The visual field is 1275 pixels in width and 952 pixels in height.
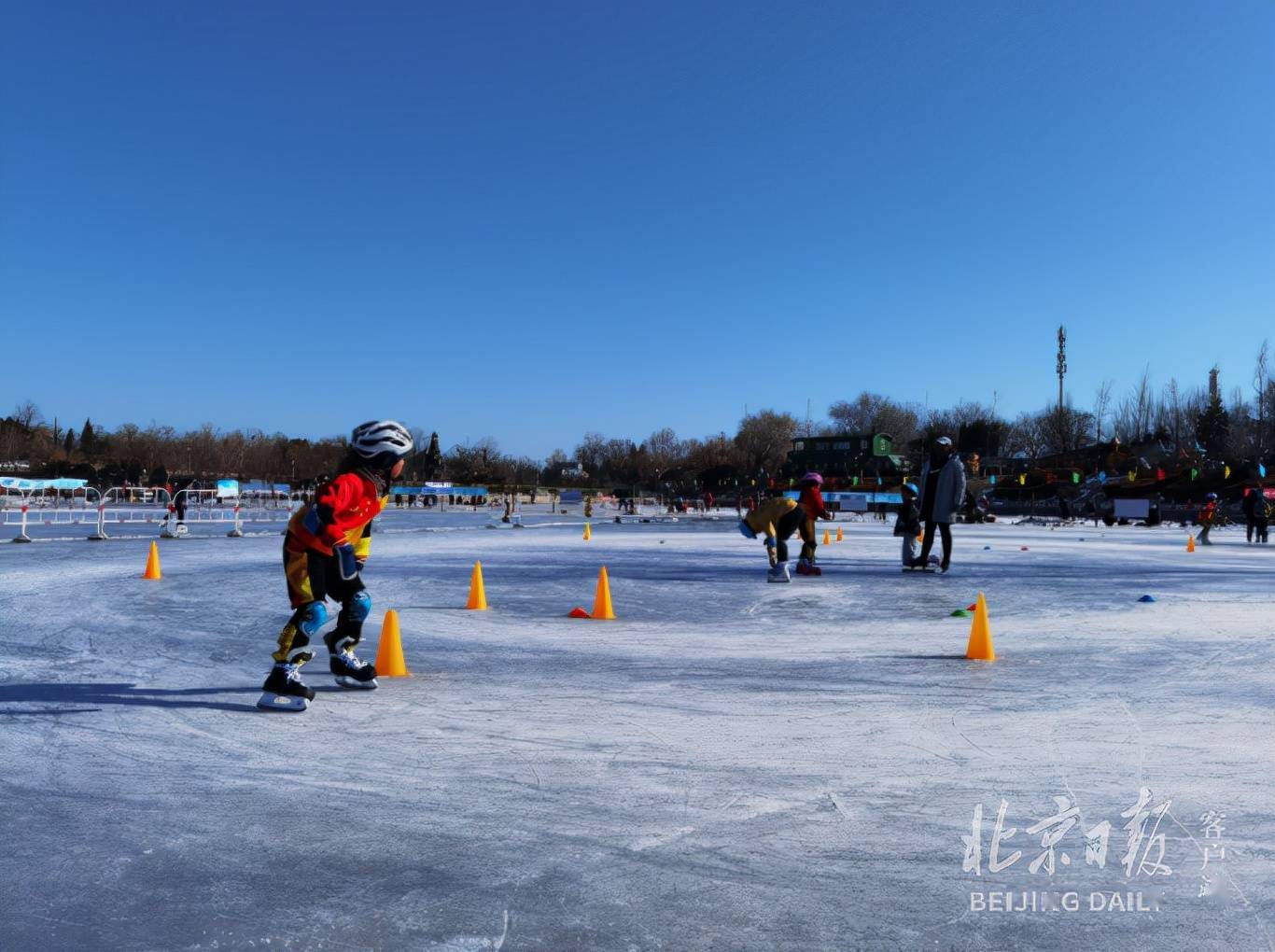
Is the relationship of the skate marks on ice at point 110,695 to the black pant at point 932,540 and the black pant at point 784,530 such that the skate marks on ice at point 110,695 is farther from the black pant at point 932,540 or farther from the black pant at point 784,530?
the black pant at point 932,540

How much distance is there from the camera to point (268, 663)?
731cm

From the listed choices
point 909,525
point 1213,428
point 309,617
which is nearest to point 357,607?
point 309,617

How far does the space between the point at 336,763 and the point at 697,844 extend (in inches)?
81.6

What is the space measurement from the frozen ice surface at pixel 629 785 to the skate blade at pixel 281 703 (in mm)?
120

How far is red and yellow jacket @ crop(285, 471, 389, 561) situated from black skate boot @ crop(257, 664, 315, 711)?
78cm

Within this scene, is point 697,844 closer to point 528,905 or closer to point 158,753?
point 528,905

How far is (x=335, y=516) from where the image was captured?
18.6 ft

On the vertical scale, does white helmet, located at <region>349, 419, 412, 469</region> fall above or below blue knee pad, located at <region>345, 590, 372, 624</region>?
above

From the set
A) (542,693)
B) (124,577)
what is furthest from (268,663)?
(124,577)

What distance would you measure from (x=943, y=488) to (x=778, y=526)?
3266mm

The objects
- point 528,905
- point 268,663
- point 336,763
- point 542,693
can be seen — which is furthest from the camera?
point 268,663

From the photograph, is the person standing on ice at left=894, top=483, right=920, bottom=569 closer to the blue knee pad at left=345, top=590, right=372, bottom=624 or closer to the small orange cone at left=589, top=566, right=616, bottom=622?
the small orange cone at left=589, top=566, right=616, bottom=622

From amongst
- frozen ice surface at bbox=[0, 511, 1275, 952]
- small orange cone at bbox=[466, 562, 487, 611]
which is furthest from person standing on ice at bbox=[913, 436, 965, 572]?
small orange cone at bbox=[466, 562, 487, 611]

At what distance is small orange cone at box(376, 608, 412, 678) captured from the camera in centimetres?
691
